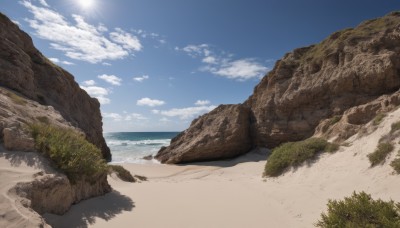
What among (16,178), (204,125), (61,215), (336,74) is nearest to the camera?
(16,178)

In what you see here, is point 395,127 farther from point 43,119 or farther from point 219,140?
point 219,140

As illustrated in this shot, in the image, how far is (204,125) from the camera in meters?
30.9

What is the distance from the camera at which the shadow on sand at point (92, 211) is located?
17.8ft

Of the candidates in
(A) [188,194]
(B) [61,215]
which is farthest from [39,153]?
(A) [188,194]

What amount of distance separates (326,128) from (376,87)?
6057 mm

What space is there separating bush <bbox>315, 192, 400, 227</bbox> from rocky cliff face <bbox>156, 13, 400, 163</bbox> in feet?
59.1

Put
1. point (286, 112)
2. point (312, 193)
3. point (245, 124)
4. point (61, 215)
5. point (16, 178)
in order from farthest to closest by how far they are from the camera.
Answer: point (245, 124) < point (286, 112) < point (312, 193) < point (61, 215) < point (16, 178)

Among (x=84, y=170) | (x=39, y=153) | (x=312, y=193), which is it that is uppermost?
(x=39, y=153)

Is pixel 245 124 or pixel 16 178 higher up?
pixel 245 124

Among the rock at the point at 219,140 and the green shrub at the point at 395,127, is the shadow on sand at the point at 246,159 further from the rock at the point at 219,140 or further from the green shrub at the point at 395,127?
the green shrub at the point at 395,127

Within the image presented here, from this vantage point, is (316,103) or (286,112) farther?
(286,112)

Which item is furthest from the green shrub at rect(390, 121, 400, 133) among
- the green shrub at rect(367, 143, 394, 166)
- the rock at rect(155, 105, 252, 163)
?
the rock at rect(155, 105, 252, 163)

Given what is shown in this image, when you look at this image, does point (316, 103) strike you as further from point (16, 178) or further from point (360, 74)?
point (16, 178)

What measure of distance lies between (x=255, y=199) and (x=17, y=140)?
6.78m
